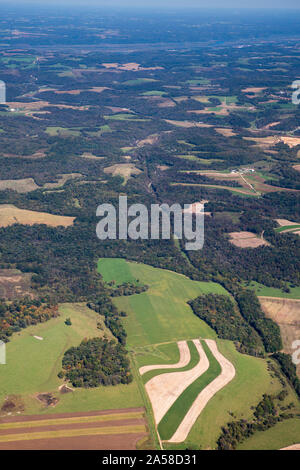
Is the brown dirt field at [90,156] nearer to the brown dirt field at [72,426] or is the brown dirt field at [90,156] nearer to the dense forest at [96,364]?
the dense forest at [96,364]

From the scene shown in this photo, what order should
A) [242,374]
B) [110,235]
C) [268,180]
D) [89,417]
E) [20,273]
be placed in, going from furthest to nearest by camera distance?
[268,180] → [110,235] → [20,273] → [242,374] → [89,417]

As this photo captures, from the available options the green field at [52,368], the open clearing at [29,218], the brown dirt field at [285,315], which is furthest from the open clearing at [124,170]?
the green field at [52,368]

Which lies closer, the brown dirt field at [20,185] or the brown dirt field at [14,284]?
the brown dirt field at [14,284]

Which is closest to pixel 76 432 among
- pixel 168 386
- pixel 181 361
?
pixel 168 386

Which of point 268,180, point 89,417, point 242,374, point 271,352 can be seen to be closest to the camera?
point 89,417

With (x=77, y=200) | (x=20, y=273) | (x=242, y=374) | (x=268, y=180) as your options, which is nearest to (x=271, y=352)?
(x=242, y=374)

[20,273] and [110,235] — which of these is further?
[110,235]

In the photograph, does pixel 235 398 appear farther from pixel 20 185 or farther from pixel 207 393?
pixel 20 185
